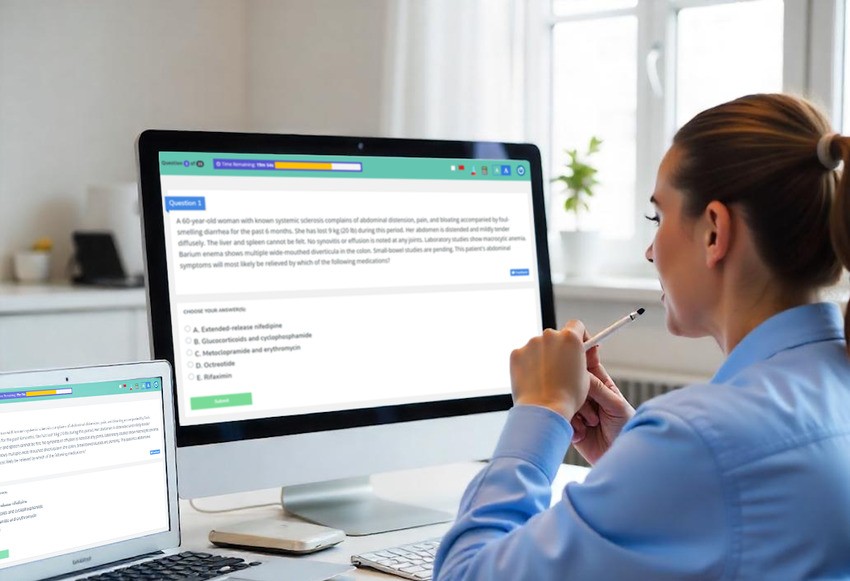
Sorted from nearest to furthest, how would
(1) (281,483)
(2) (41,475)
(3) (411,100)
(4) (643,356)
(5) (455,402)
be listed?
1. (2) (41,475)
2. (1) (281,483)
3. (5) (455,402)
4. (4) (643,356)
5. (3) (411,100)

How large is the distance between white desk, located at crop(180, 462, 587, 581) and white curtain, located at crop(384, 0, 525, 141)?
4.55 feet

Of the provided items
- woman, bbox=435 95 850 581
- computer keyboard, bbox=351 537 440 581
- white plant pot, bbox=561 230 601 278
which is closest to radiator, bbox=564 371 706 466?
white plant pot, bbox=561 230 601 278

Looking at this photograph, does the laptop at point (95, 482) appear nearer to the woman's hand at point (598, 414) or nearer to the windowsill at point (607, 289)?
the woman's hand at point (598, 414)

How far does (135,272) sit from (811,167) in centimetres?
263

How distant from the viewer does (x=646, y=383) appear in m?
2.75

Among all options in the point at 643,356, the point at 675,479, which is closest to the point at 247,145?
the point at 675,479

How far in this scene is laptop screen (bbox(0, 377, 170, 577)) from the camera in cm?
109

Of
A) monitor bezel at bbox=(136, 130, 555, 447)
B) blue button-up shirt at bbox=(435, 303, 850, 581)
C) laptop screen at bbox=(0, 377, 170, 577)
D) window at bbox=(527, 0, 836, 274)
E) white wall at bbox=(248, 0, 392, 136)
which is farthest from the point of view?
white wall at bbox=(248, 0, 392, 136)

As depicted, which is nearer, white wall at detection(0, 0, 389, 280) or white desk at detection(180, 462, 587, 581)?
white desk at detection(180, 462, 587, 581)

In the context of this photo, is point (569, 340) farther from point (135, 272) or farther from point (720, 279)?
point (135, 272)

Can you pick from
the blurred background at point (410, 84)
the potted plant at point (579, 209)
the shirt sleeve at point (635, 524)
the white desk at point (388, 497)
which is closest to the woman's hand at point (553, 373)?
the shirt sleeve at point (635, 524)

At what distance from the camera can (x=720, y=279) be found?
39.6 inches

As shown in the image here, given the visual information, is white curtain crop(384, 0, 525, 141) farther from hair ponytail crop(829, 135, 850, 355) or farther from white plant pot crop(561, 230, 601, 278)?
hair ponytail crop(829, 135, 850, 355)

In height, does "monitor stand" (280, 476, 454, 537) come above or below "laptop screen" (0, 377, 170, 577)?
below
